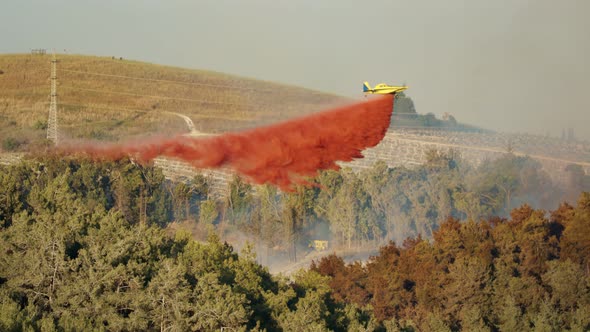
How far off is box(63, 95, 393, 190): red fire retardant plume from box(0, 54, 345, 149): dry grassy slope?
4.87 ft

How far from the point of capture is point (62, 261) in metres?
51.8

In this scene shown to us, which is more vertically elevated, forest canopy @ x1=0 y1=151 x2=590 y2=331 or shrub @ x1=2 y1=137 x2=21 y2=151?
shrub @ x1=2 y1=137 x2=21 y2=151

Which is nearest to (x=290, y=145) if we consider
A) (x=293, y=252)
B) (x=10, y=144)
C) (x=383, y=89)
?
(x=383, y=89)

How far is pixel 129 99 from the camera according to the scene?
88.4 m

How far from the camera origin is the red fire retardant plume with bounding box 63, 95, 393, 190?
57.8 meters

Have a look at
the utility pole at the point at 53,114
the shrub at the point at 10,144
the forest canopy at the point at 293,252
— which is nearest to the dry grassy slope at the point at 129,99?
the shrub at the point at 10,144

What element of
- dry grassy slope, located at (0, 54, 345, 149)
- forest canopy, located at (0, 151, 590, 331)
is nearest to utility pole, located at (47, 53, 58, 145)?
dry grassy slope, located at (0, 54, 345, 149)

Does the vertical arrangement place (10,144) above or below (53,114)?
below

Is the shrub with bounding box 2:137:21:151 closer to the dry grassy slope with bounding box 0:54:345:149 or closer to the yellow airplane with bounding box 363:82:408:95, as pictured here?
the dry grassy slope with bounding box 0:54:345:149

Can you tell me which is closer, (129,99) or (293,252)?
(129,99)

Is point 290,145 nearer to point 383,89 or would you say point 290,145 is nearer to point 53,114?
point 383,89

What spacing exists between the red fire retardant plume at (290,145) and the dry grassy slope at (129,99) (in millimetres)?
1484

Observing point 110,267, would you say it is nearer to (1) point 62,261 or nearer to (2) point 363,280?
(1) point 62,261

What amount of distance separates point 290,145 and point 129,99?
3129 cm
